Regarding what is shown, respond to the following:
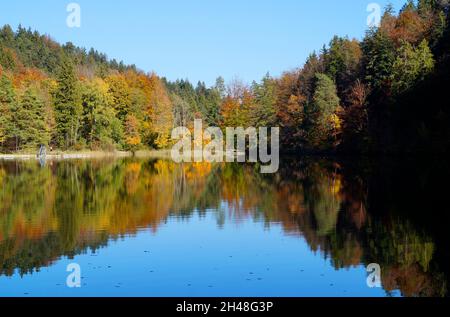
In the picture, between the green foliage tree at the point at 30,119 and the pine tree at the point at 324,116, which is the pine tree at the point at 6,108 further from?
the pine tree at the point at 324,116

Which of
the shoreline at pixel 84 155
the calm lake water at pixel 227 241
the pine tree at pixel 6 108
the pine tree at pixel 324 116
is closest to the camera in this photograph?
the calm lake water at pixel 227 241

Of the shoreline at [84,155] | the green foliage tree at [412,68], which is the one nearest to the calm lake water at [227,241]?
the green foliage tree at [412,68]

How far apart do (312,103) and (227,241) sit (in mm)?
63031

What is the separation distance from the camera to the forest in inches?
2095

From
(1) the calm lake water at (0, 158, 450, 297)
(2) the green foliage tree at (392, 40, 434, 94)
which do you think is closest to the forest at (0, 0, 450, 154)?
(2) the green foliage tree at (392, 40, 434, 94)

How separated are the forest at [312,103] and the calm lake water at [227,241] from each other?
28.7m

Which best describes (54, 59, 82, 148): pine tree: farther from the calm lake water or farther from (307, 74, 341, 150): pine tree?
the calm lake water

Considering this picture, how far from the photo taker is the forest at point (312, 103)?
5322 cm

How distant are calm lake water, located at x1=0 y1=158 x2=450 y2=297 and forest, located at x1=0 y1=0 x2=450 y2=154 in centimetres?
2871

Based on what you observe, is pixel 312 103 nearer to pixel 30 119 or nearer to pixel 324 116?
pixel 324 116

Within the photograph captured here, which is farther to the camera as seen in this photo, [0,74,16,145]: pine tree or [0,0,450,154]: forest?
[0,74,16,145]: pine tree

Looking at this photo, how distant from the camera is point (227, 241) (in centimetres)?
1511
